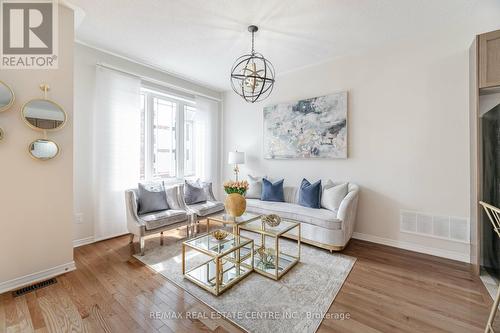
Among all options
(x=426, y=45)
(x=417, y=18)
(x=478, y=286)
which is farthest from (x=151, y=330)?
(x=426, y=45)

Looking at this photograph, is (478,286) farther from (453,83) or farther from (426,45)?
(426,45)

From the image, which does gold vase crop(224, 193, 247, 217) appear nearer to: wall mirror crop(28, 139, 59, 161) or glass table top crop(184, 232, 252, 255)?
glass table top crop(184, 232, 252, 255)

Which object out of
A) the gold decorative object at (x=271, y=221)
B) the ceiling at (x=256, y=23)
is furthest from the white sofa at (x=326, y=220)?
the ceiling at (x=256, y=23)

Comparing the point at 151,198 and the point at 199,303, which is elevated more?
the point at 151,198

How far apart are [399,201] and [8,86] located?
4607 millimetres

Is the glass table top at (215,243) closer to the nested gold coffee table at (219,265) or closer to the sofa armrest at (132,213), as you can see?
the nested gold coffee table at (219,265)

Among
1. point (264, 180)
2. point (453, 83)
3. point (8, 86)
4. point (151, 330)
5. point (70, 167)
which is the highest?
point (453, 83)

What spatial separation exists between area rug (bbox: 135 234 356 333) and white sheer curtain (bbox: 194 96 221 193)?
227 cm

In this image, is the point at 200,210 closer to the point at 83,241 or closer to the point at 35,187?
the point at 83,241

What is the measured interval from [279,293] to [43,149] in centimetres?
270

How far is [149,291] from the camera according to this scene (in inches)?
78.8

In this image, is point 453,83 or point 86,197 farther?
point 86,197

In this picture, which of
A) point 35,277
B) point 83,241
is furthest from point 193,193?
point 35,277

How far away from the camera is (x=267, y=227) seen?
2.59m
